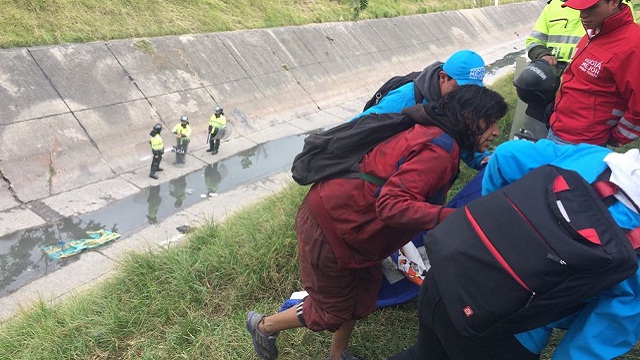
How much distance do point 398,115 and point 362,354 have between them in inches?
55.5

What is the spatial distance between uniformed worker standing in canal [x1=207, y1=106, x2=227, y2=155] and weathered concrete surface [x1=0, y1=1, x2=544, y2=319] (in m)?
0.18

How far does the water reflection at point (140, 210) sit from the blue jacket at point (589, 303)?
5.86m

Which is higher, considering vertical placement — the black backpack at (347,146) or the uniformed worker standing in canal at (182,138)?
the black backpack at (347,146)

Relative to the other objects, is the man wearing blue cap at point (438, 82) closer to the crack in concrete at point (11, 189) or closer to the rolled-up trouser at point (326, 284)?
the rolled-up trouser at point (326, 284)

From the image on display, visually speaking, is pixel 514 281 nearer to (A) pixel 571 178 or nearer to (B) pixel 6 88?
(A) pixel 571 178

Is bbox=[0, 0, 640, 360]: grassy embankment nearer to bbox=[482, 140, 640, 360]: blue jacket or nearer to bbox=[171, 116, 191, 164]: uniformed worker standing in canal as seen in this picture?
bbox=[482, 140, 640, 360]: blue jacket

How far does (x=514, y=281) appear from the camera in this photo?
1467 mm

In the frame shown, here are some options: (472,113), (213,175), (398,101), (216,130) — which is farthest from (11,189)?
(472,113)

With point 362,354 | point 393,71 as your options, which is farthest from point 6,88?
point 393,71

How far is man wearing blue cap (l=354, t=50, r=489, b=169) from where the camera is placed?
2672 millimetres

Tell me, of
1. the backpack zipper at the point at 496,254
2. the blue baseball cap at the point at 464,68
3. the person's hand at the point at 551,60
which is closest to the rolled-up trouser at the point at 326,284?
the backpack zipper at the point at 496,254

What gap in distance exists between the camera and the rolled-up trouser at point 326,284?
91.0 inches

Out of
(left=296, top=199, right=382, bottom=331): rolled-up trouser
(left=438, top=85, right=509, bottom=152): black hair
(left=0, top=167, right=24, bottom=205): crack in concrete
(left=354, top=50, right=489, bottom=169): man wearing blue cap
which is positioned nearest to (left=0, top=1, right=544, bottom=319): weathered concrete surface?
(left=0, top=167, right=24, bottom=205): crack in concrete

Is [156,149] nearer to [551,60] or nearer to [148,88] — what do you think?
[148,88]
